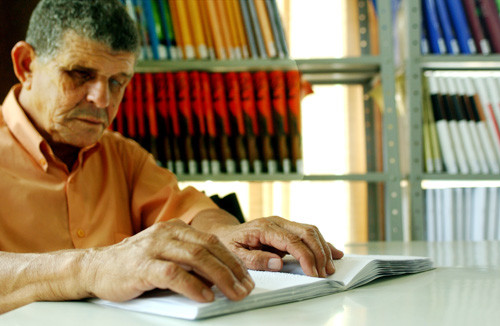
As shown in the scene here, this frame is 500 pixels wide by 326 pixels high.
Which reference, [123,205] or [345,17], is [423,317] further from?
[345,17]

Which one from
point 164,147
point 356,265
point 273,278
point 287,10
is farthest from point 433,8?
point 273,278

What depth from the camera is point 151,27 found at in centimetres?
200

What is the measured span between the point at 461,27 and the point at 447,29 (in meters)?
0.05

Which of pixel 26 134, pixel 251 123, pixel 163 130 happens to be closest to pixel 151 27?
pixel 163 130

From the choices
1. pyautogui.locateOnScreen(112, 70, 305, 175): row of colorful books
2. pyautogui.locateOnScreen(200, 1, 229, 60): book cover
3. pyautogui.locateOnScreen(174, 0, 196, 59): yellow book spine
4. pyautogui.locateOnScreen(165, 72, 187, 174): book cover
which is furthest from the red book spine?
pyautogui.locateOnScreen(200, 1, 229, 60): book cover

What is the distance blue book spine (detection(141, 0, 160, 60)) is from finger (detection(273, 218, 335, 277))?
130 cm

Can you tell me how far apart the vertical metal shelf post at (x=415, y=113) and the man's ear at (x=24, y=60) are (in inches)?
52.2

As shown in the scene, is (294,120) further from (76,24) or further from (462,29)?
(76,24)

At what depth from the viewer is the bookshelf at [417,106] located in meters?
1.96

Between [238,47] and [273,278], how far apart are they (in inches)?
56.6

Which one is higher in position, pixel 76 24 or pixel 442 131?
pixel 76 24

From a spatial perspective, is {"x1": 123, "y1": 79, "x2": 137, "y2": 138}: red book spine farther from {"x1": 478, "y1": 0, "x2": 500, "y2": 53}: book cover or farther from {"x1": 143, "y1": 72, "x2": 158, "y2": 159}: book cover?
{"x1": 478, "y1": 0, "x2": 500, "y2": 53}: book cover

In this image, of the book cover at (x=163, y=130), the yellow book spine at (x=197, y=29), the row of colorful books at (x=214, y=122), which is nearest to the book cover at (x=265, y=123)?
the row of colorful books at (x=214, y=122)

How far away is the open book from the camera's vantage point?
562mm
